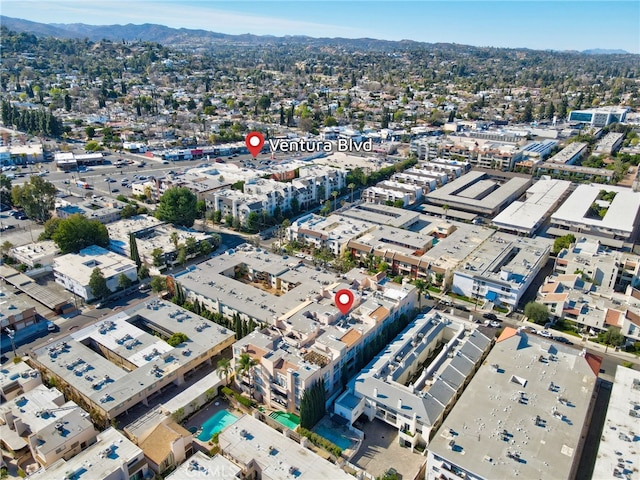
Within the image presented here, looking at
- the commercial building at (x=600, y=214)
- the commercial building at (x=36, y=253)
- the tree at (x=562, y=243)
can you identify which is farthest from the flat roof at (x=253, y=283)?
the commercial building at (x=600, y=214)

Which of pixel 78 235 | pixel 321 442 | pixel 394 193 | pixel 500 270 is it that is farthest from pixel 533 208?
pixel 78 235

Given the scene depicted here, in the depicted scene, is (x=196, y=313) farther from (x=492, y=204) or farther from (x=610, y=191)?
(x=610, y=191)

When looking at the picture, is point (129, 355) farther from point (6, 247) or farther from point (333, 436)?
point (6, 247)

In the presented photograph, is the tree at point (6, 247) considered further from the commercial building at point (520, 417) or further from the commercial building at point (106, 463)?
the commercial building at point (520, 417)

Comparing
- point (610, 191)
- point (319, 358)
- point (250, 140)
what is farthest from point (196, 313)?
point (610, 191)

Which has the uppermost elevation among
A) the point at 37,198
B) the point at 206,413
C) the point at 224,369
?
the point at 37,198

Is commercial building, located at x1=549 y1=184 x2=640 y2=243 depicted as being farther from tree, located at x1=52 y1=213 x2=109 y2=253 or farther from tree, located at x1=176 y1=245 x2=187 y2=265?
tree, located at x1=52 y1=213 x2=109 y2=253

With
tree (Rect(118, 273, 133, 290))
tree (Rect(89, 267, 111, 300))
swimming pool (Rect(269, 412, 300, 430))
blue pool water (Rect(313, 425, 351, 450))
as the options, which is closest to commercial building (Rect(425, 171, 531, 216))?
tree (Rect(118, 273, 133, 290))
